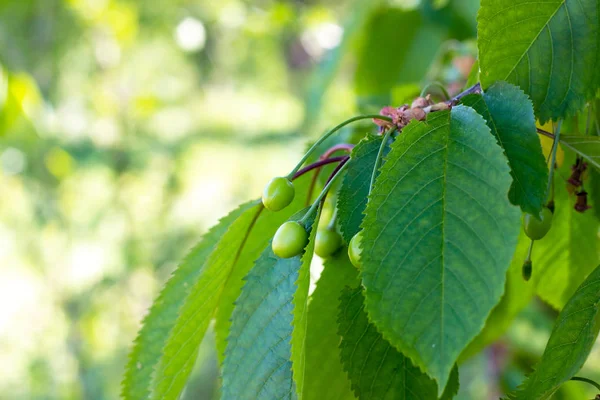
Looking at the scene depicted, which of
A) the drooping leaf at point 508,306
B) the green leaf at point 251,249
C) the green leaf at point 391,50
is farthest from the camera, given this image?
the green leaf at point 391,50

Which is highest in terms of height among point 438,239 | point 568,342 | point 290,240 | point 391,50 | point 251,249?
point 391,50

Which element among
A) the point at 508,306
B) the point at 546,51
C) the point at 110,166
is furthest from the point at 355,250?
the point at 110,166

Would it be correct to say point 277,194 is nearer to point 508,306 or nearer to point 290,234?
point 290,234

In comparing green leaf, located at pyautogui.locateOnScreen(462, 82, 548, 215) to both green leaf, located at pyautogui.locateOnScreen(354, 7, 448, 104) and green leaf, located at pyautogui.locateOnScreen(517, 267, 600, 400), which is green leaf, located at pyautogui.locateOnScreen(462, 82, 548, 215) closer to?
green leaf, located at pyautogui.locateOnScreen(517, 267, 600, 400)

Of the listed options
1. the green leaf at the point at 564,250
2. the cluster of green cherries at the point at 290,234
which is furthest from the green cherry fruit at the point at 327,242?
the green leaf at the point at 564,250

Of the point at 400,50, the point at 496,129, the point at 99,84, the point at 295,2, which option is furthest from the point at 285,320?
the point at 295,2

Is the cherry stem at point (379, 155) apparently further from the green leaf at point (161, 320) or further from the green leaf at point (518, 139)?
the green leaf at point (161, 320)
